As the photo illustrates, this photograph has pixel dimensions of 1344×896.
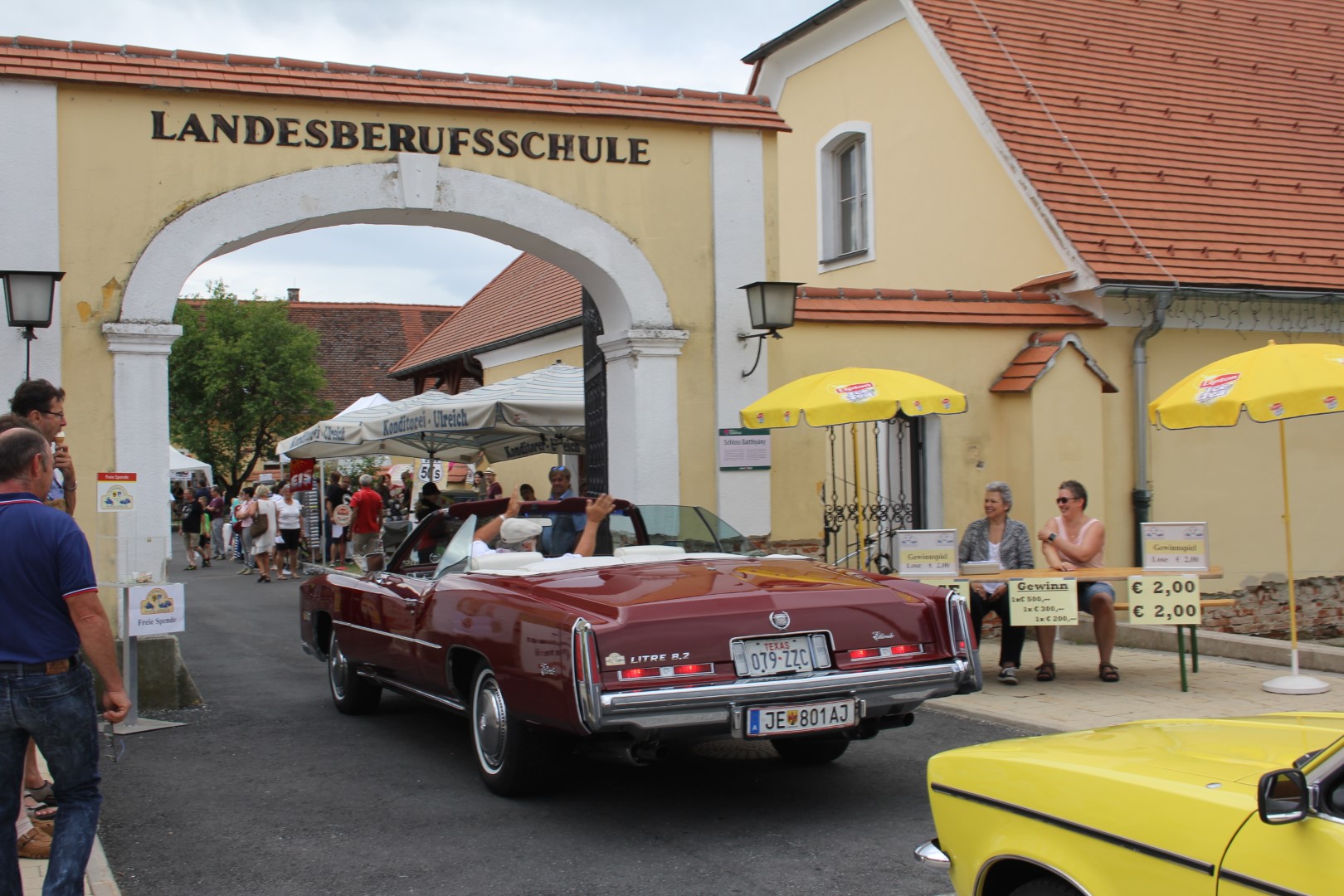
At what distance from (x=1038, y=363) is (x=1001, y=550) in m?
3.33

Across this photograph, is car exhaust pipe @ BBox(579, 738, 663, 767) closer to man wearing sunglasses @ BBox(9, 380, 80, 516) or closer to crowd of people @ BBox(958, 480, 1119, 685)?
man wearing sunglasses @ BBox(9, 380, 80, 516)

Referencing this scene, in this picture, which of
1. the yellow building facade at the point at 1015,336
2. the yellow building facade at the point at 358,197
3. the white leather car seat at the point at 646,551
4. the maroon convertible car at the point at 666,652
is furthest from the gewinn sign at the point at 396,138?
the white leather car seat at the point at 646,551

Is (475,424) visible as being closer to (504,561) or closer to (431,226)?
(431,226)

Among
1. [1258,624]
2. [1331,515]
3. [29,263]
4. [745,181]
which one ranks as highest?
[745,181]

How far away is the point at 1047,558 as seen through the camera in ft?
31.0

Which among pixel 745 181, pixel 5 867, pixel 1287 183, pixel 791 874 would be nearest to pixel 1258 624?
pixel 1287 183

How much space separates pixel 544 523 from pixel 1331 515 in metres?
10.1

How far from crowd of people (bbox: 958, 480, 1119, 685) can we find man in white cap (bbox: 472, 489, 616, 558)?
3.07 meters

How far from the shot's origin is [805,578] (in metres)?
6.12

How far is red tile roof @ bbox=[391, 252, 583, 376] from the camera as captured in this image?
2197 cm

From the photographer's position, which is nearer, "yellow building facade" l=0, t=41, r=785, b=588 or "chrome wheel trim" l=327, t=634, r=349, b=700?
"chrome wheel trim" l=327, t=634, r=349, b=700

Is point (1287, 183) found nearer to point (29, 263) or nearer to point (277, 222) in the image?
point (277, 222)

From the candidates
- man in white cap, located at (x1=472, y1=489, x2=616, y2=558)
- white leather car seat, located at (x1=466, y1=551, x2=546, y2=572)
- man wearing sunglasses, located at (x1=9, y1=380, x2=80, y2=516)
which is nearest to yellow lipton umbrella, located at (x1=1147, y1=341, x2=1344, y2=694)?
man in white cap, located at (x1=472, y1=489, x2=616, y2=558)

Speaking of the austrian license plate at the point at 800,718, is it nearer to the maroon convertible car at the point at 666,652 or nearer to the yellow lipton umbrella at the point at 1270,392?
the maroon convertible car at the point at 666,652
